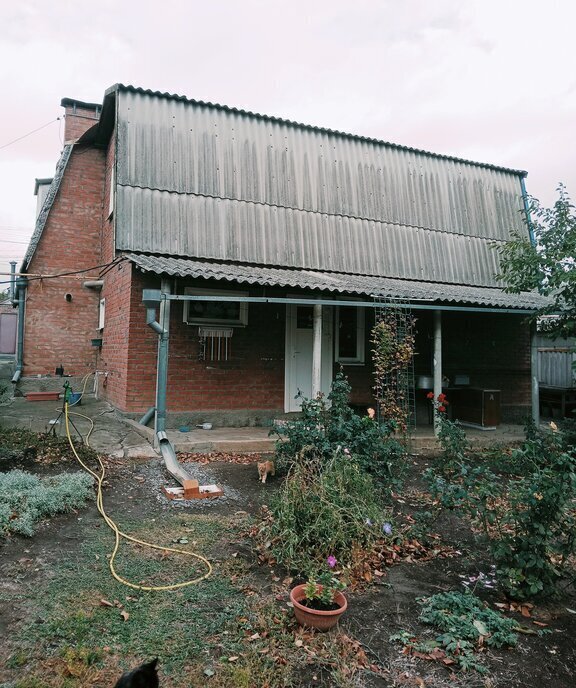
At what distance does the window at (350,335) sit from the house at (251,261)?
33 mm

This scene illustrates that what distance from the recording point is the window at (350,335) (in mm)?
10594

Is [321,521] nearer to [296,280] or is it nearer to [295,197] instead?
[296,280]

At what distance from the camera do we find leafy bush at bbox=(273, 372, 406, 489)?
598 cm

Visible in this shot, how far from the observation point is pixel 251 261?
977 centimetres

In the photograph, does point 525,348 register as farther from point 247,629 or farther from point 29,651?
point 29,651

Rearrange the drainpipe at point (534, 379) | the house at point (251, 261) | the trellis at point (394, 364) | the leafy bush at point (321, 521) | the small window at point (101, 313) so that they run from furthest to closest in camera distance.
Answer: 1. the small window at point (101, 313)
2. the drainpipe at point (534, 379)
3. the house at point (251, 261)
4. the trellis at point (394, 364)
5. the leafy bush at point (321, 521)

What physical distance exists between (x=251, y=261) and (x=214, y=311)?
4.38 feet

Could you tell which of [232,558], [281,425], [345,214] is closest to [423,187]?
[345,214]

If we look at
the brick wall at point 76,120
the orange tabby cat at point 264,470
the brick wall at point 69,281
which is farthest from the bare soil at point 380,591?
the brick wall at point 76,120

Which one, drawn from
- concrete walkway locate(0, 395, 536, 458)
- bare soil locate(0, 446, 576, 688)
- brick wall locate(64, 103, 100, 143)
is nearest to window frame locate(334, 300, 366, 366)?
concrete walkway locate(0, 395, 536, 458)

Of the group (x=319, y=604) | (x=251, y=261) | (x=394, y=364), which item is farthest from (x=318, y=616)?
(x=251, y=261)

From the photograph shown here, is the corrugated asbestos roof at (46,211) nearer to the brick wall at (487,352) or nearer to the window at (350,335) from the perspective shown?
the window at (350,335)

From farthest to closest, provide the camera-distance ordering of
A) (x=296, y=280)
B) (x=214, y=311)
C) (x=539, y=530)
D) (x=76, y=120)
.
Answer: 1. (x=76, y=120)
2. (x=214, y=311)
3. (x=296, y=280)
4. (x=539, y=530)

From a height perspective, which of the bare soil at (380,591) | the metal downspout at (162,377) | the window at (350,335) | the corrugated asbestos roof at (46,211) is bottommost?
the bare soil at (380,591)
